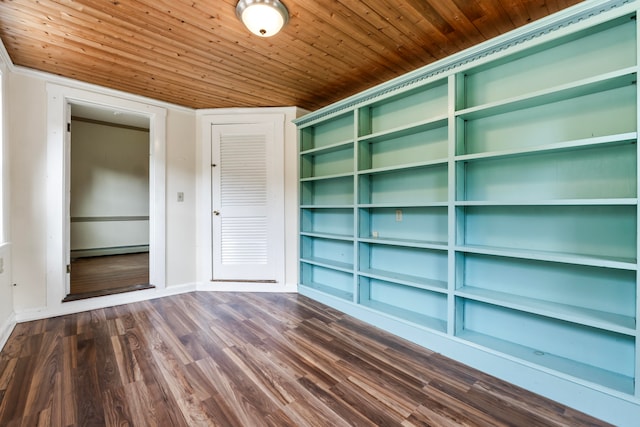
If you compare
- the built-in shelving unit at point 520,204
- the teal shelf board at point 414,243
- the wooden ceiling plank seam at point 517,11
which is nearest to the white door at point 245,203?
the built-in shelving unit at point 520,204

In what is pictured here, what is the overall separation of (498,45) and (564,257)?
55.1 inches

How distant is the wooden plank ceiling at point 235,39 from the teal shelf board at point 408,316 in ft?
7.49

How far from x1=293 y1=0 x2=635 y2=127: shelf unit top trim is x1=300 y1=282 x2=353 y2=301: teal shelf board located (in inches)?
78.3

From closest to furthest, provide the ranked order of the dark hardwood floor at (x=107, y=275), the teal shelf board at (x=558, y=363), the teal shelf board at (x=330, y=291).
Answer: the teal shelf board at (x=558, y=363) → the teal shelf board at (x=330, y=291) → the dark hardwood floor at (x=107, y=275)

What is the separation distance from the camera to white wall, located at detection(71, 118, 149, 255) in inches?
223

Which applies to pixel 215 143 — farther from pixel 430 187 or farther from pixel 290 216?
pixel 430 187

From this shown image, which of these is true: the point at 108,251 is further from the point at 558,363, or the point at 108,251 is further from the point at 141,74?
the point at 558,363

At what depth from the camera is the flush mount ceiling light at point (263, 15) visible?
5.82ft

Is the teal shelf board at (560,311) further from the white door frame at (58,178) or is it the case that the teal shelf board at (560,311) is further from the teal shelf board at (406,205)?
the white door frame at (58,178)

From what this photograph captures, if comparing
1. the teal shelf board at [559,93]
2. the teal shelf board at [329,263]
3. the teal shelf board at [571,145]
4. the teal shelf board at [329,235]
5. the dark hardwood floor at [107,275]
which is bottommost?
the dark hardwood floor at [107,275]

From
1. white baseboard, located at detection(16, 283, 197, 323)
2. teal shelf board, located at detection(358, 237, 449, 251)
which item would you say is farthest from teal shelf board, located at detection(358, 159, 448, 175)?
white baseboard, located at detection(16, 283, 197, 323)

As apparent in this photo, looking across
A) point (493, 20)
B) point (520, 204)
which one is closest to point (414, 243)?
point (520, 204)

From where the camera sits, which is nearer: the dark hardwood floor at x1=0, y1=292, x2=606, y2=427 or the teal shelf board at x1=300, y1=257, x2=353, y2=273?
the dark hardwood floor at x1=0, y1=292, x2=606, y2=427

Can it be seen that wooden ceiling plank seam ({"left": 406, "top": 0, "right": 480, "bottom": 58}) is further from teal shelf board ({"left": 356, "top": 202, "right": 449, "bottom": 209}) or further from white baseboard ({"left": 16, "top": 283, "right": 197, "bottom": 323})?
white baseboard ({"left": 16, "top": 283, "right": 197, "bottom": 323})
